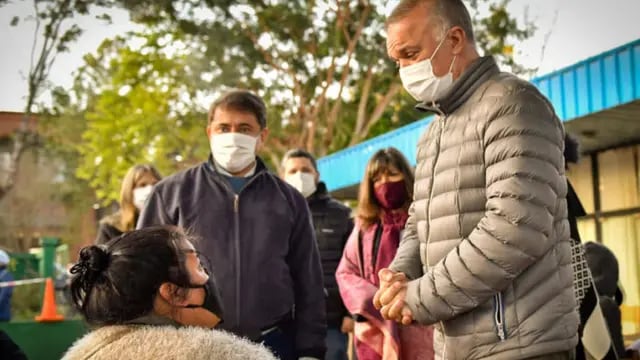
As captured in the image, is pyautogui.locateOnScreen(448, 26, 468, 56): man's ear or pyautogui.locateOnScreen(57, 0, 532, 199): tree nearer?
pyautogui.locateOnScreen(448, 26, 468, 56): man's ear

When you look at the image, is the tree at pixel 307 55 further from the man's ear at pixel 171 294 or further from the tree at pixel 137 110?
the man's ear at pixel 171 294

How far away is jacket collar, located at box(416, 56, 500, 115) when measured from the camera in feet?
9.68

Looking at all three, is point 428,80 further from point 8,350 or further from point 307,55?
point 307,55

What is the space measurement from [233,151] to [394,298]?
5.02ft

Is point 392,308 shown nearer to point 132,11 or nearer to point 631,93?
point 631,93

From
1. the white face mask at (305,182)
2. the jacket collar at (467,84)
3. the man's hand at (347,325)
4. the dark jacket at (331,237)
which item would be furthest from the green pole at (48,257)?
the jacket collar at (467,84)

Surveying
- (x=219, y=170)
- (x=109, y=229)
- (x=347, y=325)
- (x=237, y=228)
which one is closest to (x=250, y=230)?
(x=237, y=228)

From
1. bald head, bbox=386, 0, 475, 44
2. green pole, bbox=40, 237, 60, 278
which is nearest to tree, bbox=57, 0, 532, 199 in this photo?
green pole, bbox=40, 237, 60, 278

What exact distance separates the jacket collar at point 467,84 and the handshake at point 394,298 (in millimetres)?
554

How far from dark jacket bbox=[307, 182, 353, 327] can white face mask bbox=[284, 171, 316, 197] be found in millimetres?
52

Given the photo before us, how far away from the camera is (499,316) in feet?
8.98

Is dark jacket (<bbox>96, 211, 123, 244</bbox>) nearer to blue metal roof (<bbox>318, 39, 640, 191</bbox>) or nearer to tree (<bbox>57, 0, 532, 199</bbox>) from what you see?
blue metal roof (<bbox>318, 39, 640, 191</bbox>)

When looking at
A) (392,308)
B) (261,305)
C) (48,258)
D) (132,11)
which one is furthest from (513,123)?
(132,11)

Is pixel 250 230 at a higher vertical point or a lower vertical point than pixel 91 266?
higher
